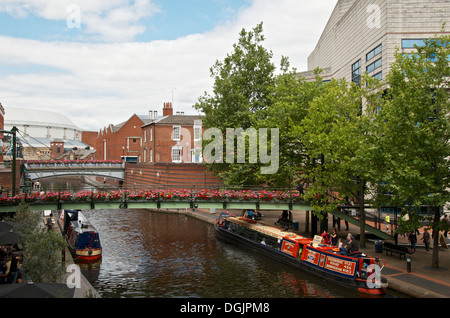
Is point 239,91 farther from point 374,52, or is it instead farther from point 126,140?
point 126,140

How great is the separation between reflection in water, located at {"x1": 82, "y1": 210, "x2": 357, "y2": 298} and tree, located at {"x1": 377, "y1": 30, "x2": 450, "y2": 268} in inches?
246

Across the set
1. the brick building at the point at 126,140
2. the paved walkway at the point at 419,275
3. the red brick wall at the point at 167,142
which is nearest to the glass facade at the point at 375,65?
the paved walkway at the point at 419,275

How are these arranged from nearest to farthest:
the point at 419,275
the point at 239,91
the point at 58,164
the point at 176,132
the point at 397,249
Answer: the point at 419,275 < the point at 397,249 < the point at 239,91 < the point at 176,132 < the point at 58,164

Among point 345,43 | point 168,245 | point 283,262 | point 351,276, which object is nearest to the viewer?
point 351,276

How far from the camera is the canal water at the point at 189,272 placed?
19.6m

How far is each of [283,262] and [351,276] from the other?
239 inches

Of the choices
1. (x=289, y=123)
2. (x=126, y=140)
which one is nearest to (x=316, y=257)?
(x=289, y=123)

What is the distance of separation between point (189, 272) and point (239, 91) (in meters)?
22.6

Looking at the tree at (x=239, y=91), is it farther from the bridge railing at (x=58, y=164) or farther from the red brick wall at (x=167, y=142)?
the bridge railing at (x=58, y=164)

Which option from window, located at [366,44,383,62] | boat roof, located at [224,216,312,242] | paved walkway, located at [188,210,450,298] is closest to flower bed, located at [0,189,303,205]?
boat roof, located at [224,216,312,242]

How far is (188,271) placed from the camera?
23500 millimetres

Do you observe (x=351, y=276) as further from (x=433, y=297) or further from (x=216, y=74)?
(x=216, y=74)
